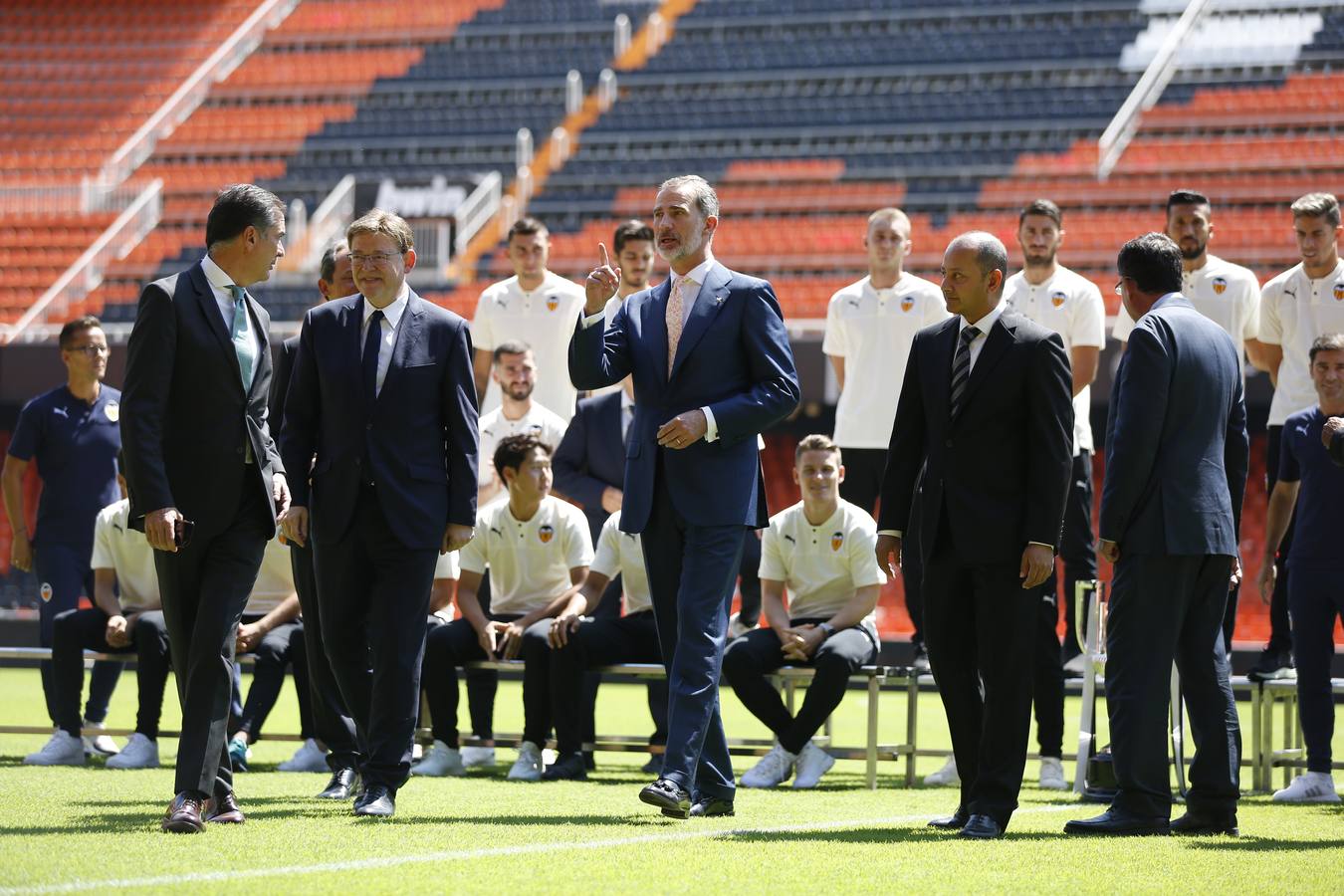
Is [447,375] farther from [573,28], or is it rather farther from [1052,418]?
[573,28]

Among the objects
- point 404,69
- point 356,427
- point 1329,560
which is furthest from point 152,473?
point 404,69

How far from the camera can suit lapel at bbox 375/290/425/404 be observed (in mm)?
5852

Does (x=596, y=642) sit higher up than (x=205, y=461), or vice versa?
(x=205, y=461)

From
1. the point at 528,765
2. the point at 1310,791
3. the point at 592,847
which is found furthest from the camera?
the point at 528,765

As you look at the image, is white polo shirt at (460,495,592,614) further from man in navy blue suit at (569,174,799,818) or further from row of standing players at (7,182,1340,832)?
man in navy blue suit at (569,174,799,818)

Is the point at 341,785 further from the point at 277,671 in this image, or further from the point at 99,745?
the point at 99,745

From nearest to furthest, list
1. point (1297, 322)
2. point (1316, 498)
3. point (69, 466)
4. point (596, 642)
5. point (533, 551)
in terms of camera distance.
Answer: point (1316, 498) → point (596, 642) → point (1297, 322) → point (533, 551) → point (69, 466)

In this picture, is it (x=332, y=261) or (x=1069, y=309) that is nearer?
(x=332, y=261)

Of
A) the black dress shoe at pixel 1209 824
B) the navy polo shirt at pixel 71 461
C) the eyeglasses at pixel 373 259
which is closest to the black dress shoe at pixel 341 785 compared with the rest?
the eyeglasses at pixel 373 259

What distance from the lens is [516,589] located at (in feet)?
28.1

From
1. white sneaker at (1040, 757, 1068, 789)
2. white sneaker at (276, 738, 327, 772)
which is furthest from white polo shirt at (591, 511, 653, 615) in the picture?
white sneaker at (1040, 757, 1068, 789)

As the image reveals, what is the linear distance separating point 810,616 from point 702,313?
2.67 metres

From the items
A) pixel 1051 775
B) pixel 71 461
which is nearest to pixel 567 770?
pixel 1051 775

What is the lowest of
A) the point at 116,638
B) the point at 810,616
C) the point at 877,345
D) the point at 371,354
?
the point at 116,638
